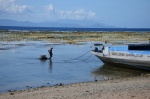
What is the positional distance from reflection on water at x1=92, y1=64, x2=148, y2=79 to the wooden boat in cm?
46

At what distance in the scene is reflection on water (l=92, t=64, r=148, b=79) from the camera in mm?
20234

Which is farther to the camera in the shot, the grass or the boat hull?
the grass

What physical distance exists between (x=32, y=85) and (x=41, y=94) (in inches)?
149

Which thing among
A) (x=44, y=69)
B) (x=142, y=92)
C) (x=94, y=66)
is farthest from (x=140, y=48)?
(x=142, y=92)

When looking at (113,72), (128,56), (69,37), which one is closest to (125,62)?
(128,56)

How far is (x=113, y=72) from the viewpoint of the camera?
2183 cm

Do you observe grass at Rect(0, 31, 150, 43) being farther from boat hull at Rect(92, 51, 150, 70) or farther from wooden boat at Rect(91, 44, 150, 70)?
wooden boat at Rect(91, 44, 150, 70)

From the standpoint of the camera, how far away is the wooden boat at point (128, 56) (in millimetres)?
21797

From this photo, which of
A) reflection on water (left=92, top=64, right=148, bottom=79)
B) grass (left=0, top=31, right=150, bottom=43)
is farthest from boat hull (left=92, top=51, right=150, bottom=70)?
grass (left=0, top=31, right=150, bottom=43)

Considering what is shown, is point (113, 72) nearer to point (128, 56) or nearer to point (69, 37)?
point (128, 56)

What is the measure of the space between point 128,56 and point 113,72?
2099 millimetres

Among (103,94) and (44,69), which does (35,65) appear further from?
(103,94)

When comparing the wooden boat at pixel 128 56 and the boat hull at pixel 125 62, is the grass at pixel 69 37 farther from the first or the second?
the wooden boat at pixel 128 56

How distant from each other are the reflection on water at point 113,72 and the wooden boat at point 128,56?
1.52ft
